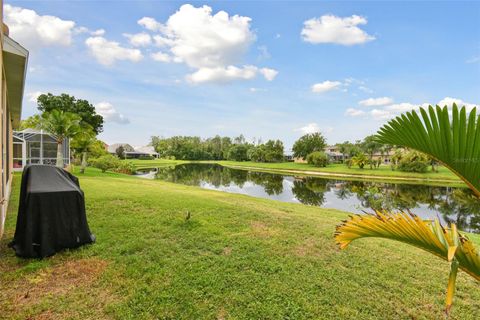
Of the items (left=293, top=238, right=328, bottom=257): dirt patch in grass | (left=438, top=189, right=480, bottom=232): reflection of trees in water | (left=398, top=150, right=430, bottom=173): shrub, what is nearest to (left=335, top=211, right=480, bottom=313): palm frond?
(left=293, top=238, right=328, bottom=257): dirt patch in grass

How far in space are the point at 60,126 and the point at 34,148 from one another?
358 centimetres

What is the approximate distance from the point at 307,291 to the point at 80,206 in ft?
13.6

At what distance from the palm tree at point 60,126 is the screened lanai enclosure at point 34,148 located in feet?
3.22

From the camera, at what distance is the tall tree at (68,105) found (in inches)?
1210

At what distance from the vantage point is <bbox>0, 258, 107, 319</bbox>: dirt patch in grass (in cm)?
308

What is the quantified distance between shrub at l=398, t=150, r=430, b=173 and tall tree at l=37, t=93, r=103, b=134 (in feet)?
137

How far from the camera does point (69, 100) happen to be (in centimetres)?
3156

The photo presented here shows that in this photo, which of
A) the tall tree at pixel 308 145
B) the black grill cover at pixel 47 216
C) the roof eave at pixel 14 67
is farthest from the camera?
the tall tree at pixel 308 145

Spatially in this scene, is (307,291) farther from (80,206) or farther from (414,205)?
(414,205)

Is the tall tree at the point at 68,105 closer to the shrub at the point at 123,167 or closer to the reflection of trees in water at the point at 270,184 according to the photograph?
the shrub at the point at 123,167

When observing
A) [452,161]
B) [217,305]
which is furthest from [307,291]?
[452,161]

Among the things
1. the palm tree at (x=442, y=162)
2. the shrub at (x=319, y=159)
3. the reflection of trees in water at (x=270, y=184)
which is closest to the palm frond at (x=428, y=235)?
the palm tree at (x=442, y=162)

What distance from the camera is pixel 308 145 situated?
5741 cm

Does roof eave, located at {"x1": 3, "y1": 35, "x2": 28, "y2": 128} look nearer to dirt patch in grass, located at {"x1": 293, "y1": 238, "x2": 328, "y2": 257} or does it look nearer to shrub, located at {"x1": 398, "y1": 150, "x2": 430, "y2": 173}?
dirt patch in grass, located at {"x1": 293, "y1": 238, "x2": 328, "y2": 257}
